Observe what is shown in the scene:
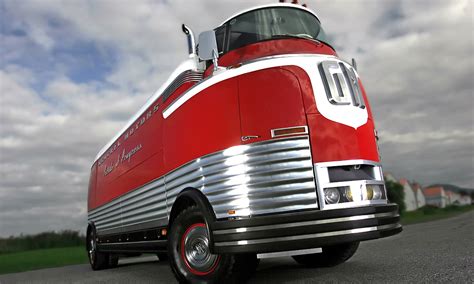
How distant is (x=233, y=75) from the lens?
4.71 m

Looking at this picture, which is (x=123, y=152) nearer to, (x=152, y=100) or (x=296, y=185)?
(x=152, y=100)

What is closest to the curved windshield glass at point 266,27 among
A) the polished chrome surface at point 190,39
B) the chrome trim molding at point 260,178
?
the polished chrome surface at point 190,39

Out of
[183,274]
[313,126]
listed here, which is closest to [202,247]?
[183,274]

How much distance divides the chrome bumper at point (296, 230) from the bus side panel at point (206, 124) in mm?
924

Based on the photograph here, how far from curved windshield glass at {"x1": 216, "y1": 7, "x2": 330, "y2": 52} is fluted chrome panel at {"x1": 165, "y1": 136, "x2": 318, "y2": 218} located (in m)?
1.58

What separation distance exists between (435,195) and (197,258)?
162521 mm

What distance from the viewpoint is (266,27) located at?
207 inches

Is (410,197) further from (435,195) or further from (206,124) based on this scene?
(206,124)

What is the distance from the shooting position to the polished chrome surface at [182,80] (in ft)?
18.3

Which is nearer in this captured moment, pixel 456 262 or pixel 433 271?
pixel 433 271

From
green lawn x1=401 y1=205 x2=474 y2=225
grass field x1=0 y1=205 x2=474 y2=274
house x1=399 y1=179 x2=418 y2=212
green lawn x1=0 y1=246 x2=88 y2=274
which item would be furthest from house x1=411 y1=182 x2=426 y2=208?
green lawn x1=0 y1=246 x2=88 y2=274

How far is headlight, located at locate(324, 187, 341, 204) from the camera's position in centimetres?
421

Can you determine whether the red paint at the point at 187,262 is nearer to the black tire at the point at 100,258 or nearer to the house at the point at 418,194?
the black tire at the point at 100,258

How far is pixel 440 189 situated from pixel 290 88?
6560 inches
